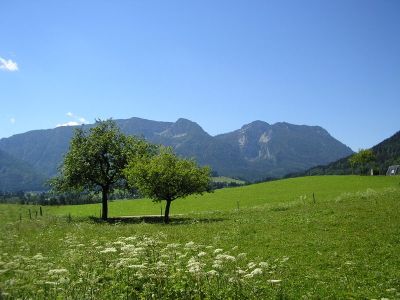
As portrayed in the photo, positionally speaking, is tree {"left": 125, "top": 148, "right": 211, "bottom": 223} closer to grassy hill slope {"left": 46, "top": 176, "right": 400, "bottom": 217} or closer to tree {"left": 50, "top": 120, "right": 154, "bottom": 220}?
tree {"left": 50, "top": 120, "right": 154, "bottom": 220}

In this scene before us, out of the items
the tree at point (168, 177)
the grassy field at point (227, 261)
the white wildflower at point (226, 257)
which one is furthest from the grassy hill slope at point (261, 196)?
the white wildflower at point (226, 257)

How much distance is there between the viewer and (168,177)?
56.2 m

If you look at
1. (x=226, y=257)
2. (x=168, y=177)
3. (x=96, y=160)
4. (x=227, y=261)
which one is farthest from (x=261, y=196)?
(x=226, y=257)

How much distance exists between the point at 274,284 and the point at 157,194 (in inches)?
1632

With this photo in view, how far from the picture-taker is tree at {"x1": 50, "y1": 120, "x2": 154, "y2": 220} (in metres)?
66.9

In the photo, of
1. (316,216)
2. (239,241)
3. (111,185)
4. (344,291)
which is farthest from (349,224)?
(111,185)

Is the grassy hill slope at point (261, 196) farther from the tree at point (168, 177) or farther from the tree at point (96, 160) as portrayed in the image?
the tree at point (168, 177)

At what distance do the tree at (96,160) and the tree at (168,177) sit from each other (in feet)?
28.5

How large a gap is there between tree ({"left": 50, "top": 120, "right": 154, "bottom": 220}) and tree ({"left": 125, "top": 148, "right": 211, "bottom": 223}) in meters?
8.68

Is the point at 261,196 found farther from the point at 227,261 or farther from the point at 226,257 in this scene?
the point at 226,257

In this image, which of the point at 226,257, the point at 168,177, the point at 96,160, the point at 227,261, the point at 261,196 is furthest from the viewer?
the point at 261,196

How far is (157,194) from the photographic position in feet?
189

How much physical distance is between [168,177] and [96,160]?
55.3ft

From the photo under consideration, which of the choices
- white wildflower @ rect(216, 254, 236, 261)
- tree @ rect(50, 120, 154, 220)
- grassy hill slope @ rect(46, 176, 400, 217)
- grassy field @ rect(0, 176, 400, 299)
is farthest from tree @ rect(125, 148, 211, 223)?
white wildflower @ rect(216, 254, 236, 261)
